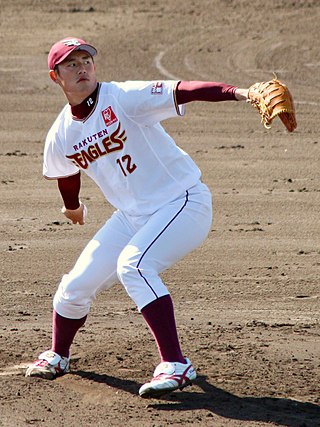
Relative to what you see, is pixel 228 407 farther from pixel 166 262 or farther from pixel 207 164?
pixel 207 164

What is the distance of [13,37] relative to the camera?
52.4 ft

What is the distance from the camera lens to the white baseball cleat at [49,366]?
6.09 m

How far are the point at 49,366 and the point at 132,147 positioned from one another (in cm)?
140

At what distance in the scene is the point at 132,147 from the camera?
5.76 m

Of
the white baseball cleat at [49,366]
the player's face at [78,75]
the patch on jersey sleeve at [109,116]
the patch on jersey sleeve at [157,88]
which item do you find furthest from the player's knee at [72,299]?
the patch on jersey sleeve at [157,88]

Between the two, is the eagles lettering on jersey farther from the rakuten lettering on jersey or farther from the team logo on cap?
the team logo on cap

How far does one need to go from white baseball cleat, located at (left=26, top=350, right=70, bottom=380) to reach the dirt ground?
60 mm

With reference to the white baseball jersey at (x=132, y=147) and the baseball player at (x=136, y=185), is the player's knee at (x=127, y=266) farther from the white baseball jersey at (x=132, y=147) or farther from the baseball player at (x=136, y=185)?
the white baseball jersey at (x=132, y=147)

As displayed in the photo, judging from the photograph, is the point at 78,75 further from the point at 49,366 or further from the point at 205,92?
the point at 49,366

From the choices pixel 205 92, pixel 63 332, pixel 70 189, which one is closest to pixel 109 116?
pixel 205 92

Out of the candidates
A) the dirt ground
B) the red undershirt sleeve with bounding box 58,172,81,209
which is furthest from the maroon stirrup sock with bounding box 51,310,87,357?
the red undershirt sleeve with bounding box 58,172,81,209

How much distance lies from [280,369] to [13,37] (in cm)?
1086

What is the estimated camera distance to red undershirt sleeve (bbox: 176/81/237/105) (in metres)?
5.48

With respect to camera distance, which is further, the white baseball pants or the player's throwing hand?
the player's throwing hand
